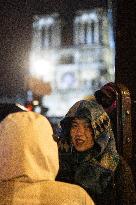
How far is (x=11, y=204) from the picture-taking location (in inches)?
65.6

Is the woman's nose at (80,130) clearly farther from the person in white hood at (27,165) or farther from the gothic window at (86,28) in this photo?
the gothic window at (86,28)

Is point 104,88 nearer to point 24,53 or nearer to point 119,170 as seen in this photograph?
point 119,170

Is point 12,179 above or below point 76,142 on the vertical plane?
above

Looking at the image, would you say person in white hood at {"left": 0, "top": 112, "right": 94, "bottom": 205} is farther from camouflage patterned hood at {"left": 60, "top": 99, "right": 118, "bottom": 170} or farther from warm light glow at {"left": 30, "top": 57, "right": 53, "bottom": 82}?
warm light glow at {"left": 30, "top": 57, "right": 53, "bottom": 82}

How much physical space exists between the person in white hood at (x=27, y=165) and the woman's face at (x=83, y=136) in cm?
151

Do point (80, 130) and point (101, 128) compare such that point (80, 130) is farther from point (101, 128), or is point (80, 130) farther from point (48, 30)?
point (48, 30)

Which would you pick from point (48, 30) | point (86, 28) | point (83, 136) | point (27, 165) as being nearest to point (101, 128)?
point (83, 136)

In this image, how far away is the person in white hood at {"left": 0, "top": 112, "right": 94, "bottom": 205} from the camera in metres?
1.66

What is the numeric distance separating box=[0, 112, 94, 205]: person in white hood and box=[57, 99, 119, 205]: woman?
125 cm

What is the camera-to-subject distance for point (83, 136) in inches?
129

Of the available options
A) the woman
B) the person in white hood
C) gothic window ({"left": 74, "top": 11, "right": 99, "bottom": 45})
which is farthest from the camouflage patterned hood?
gothic window ({"left": 74, "top": 11, "right": 99, "bottom": 45})

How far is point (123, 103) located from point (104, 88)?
0.70ft

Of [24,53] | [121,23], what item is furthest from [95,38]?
[121,23]

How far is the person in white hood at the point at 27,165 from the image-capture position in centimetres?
166
